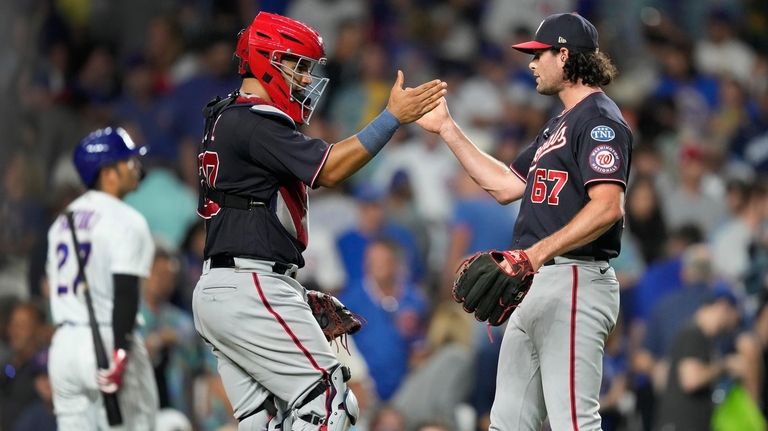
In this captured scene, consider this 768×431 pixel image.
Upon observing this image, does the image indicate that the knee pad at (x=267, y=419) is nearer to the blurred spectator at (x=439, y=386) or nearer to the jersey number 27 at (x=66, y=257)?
the jersey number 27 at (x=66, y=257)

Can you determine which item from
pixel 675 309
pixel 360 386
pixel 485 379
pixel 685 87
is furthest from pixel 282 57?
pixel 685 87

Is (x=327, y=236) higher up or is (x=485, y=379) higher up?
(x=327, y=236)

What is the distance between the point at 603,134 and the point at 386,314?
16.6 ft

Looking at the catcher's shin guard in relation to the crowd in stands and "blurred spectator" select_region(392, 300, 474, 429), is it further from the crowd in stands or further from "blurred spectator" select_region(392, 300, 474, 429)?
"blurred spectator" select_region(392, 300, 474, 429)

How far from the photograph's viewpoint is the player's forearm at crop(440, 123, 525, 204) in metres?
6.48

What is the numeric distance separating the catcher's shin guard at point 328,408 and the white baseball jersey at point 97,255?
72.7 inches

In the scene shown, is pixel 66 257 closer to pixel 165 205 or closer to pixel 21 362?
pixel 21 362

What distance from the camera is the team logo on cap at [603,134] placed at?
5793 millimetres

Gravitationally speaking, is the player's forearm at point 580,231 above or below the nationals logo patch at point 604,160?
below

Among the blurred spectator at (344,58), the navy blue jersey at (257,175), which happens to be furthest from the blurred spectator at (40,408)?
the blurred spectator at (344,58)

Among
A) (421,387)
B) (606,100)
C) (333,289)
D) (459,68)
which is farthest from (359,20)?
(606,100)

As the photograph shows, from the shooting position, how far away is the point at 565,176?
5.94m

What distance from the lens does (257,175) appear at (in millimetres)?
5879

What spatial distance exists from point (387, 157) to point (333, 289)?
88.3 inches
